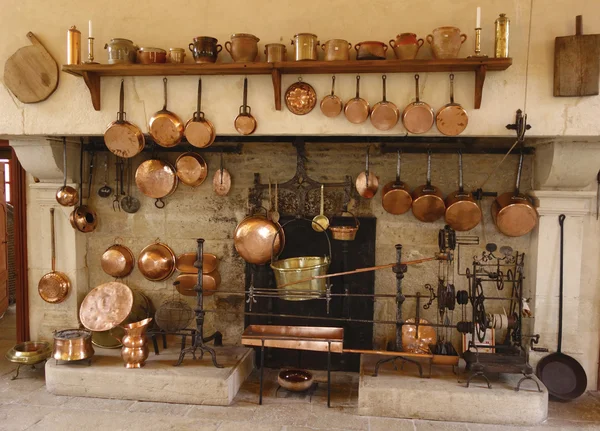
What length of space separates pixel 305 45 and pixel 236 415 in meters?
2.62

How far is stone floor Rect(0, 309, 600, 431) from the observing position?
3.46m

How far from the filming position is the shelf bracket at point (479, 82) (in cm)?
331

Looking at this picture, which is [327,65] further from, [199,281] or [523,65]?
[199,281]

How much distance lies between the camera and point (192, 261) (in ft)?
14.9

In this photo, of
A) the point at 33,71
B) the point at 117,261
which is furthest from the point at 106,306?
the point at 33,71

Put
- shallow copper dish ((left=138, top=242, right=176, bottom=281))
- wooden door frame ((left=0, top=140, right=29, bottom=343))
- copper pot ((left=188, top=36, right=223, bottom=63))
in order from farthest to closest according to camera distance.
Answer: wooden door frame ((left=0, top=140, right=29, bottom=343)) → shallow copper dish ((left=138, top=242, right=176, bottom=281)) → copper pot ((left=188, top=36, right=223, bottom=63))

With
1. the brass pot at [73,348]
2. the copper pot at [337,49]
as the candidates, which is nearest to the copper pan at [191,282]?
the brass pot at [73,348]

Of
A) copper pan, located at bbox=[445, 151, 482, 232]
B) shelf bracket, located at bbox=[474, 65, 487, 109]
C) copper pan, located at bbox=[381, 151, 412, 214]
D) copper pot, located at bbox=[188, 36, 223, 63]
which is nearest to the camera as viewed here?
shelf bracket, located at bbox=[474, 65, 487, 109]

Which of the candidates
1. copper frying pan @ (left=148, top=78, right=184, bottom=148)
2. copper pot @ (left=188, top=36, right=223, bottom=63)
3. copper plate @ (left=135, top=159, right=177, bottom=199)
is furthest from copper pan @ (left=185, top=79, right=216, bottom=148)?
copper plate @ (left=135, top=159, right=177, bottom=199)

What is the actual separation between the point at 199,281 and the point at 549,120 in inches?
109

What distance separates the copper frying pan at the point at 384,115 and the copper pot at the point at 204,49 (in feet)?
3.88

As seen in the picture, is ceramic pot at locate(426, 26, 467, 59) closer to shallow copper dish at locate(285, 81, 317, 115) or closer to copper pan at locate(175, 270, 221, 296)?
shallow copper dish at locate(285, 81, 317, 115)

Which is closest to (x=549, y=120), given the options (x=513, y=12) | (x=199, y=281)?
(x=513, y=12)

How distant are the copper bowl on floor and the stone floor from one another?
0.09m
